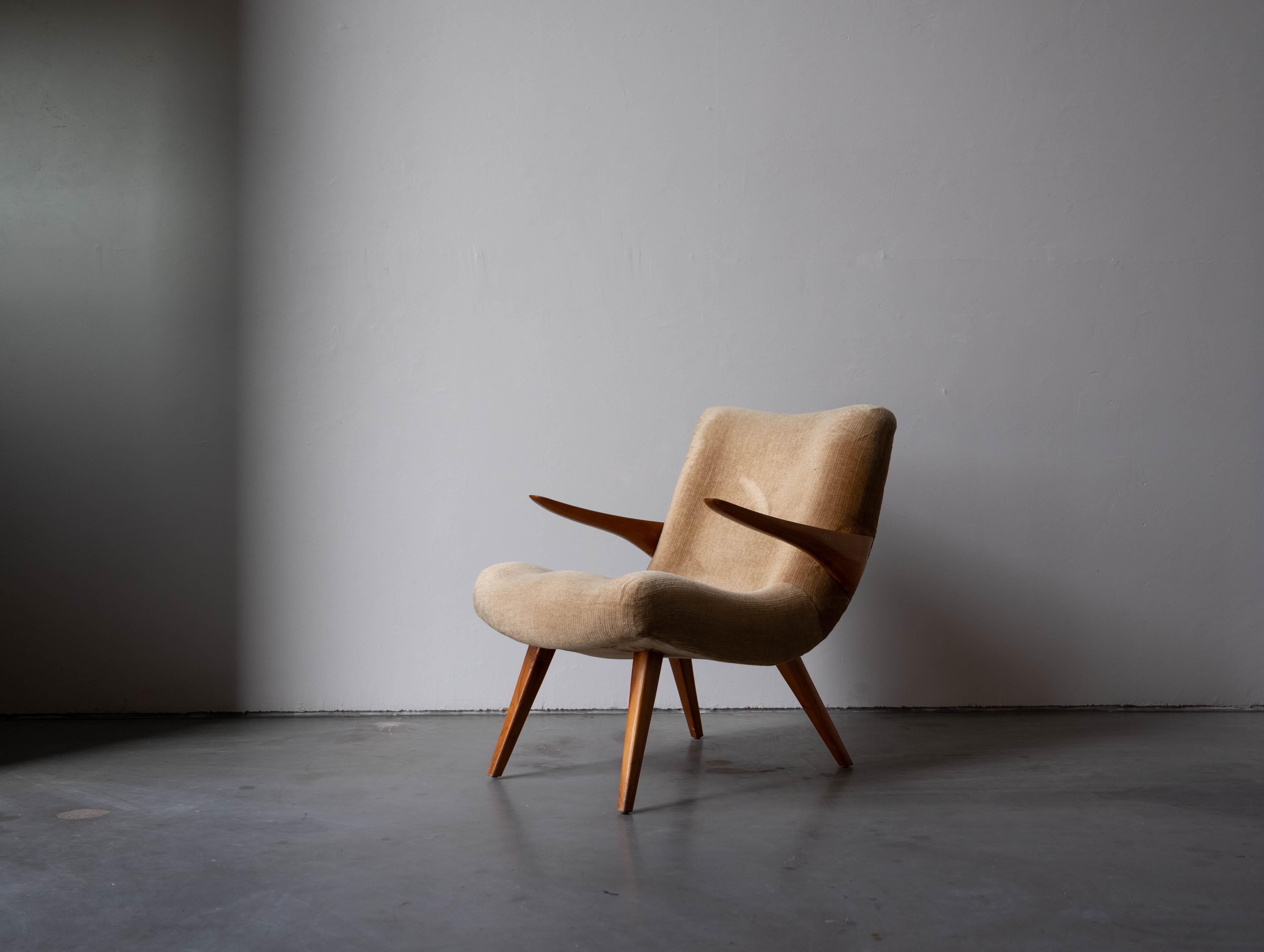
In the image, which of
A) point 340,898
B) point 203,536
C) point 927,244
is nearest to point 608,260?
point 927,244

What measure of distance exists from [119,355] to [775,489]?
1.98m

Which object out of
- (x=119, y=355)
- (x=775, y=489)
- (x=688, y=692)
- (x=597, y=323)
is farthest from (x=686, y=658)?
(x=119, y=355)

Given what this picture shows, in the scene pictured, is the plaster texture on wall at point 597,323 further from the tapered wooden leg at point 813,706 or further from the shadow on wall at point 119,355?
the tapered wooden leg at point 813,706

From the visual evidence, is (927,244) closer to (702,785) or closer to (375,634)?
(702,785)

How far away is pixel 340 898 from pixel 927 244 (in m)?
2.41

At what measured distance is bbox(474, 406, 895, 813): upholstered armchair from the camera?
170 cm

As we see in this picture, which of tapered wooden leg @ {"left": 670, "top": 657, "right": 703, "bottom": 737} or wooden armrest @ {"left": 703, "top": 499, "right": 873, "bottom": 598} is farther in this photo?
tapered wooden leg @ {"left": 670, "top": 657, "right": 703, "bottom": 737}

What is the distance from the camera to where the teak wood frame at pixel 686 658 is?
1.74 m

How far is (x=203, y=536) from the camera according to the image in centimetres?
272

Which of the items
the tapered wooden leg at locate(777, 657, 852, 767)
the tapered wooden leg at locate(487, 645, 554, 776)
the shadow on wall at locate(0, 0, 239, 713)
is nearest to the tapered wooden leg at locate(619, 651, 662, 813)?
the tapered wooden leg at locate(487, 645, 554, 776)

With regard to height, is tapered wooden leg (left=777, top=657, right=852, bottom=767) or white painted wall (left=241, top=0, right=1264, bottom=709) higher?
white painted wall (left=241, top=0, right=1264, bottom=709)

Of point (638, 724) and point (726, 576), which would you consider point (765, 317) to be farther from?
point (638, 724)

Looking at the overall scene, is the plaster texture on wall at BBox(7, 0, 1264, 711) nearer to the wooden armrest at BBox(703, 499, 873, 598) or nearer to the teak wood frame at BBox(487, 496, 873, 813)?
the teak wood frame at BBox(487, 496, 873, 813)

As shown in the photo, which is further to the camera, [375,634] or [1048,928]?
[375,634]
